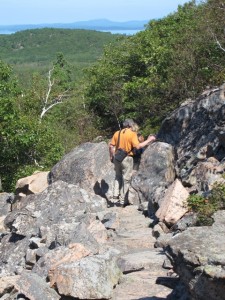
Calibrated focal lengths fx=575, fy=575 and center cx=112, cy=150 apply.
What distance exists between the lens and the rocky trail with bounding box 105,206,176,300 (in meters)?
8.57

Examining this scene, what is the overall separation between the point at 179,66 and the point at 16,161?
8952mm

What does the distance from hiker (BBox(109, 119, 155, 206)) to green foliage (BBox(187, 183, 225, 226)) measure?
4.14 m

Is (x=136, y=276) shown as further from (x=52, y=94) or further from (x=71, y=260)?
(x=52, y=94)

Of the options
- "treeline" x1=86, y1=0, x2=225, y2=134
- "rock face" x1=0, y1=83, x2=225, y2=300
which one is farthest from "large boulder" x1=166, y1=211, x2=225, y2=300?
"treeline" x1=86, y1=0, x2=225, y2=134

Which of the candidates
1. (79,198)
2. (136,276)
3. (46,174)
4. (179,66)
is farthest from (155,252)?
(179,66)

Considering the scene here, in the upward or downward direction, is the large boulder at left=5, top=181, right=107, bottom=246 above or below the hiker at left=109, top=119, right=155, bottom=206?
below

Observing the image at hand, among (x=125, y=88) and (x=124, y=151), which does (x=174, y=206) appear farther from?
(x=125, y=88)

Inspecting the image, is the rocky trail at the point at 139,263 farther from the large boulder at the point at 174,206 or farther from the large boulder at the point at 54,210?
Answer: the large boulder at the point at 54,210

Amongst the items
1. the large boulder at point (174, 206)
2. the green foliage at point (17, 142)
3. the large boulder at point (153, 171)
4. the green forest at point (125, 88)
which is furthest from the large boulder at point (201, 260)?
the green foliage at point (17, 142)

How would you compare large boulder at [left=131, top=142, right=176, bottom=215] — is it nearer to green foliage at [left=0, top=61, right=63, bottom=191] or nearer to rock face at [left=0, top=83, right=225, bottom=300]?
rock face at [left=0, top=83, right=225, bottom=300]

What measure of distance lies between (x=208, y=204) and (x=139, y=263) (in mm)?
1499

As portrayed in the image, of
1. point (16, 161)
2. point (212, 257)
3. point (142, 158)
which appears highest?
Result: point (212, 257)

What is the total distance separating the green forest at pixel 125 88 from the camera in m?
24.8

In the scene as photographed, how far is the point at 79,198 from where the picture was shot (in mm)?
14555
